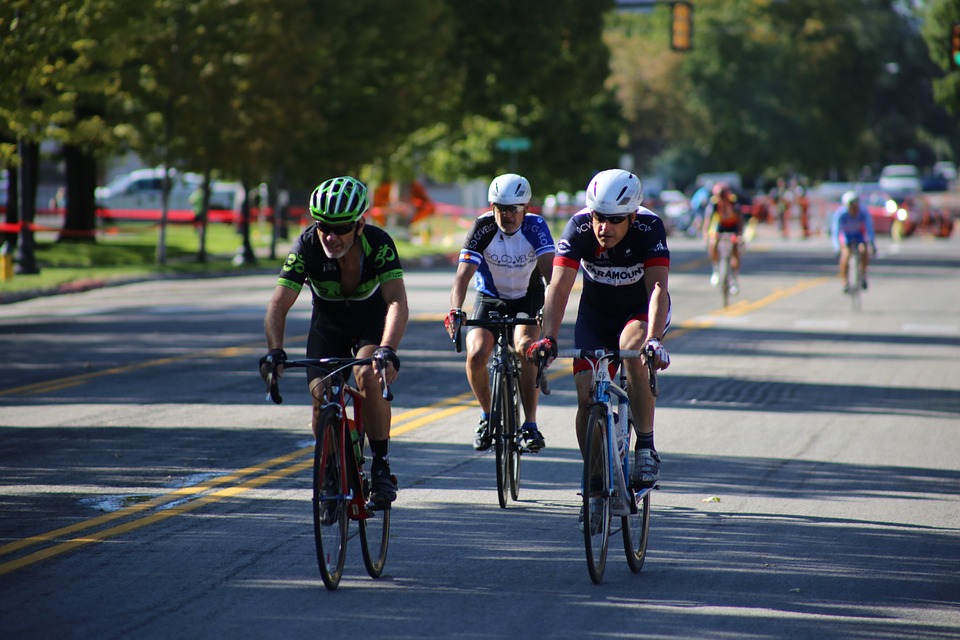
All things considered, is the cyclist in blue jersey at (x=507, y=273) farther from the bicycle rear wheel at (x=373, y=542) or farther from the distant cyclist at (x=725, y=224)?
the distant cyclist at (x=725, y=224)

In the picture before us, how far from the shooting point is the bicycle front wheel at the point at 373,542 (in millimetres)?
7297

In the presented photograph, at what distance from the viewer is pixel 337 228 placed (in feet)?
23.7

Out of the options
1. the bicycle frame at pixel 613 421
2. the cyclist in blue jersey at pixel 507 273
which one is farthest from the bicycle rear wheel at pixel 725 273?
the bicycle frame at pixel 613 421

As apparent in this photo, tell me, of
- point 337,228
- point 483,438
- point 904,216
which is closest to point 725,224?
point 483,438

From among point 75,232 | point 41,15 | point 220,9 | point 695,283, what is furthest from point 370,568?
point 75,232

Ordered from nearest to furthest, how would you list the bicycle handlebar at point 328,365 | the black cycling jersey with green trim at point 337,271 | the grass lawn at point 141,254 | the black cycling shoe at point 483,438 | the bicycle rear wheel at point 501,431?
the bicycle handlebar at point 328,365
the black cycling jersey with green trim at point 337,271
the bicycle rear wheel at point 501,431
the black cycling shoe at point 483,438
the grass lawn at point 141,254

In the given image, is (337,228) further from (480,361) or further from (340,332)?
(480,361)

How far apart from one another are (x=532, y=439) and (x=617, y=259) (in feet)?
6.62

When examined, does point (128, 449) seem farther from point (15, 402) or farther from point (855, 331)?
point (855, 331)

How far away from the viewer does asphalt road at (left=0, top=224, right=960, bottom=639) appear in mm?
6711

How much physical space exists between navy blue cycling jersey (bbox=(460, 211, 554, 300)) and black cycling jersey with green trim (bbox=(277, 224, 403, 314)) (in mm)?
2492

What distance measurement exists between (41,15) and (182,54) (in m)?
8.95

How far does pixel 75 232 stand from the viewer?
4025 cm

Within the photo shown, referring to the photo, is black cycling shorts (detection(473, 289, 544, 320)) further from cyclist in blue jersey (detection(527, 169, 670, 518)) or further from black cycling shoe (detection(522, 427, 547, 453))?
cyclist in blue jersey (detection(527, 169, 670, 518))
